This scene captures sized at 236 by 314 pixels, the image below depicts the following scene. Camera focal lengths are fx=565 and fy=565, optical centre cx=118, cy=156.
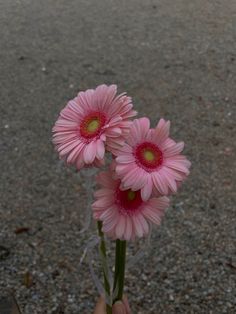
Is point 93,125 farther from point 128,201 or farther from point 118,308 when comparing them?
point 118,308

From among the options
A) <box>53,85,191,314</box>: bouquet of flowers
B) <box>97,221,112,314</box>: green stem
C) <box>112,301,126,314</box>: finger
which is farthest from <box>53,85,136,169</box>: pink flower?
<box>112,301,126,314</box>: finger

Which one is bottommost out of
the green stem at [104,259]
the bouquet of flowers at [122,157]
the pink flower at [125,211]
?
the green stem at [104,259]

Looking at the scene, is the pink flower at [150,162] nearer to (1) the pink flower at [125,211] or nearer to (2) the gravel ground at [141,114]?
(1) the pink flower at [125,211]

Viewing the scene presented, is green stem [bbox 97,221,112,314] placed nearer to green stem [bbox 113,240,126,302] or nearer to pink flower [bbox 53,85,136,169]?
green stem [bbox 113,240,126,302]

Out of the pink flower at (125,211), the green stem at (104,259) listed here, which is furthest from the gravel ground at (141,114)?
the pink flower at (125,211)

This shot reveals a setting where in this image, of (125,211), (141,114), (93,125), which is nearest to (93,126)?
(93,125)

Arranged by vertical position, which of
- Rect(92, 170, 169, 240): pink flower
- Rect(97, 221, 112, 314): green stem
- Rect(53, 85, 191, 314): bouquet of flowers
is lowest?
Rect(97, 221, 112, 314): green stem

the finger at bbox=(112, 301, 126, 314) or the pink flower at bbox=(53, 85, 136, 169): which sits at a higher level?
the pink flower at bbox=(53, 85, 136, 169)
